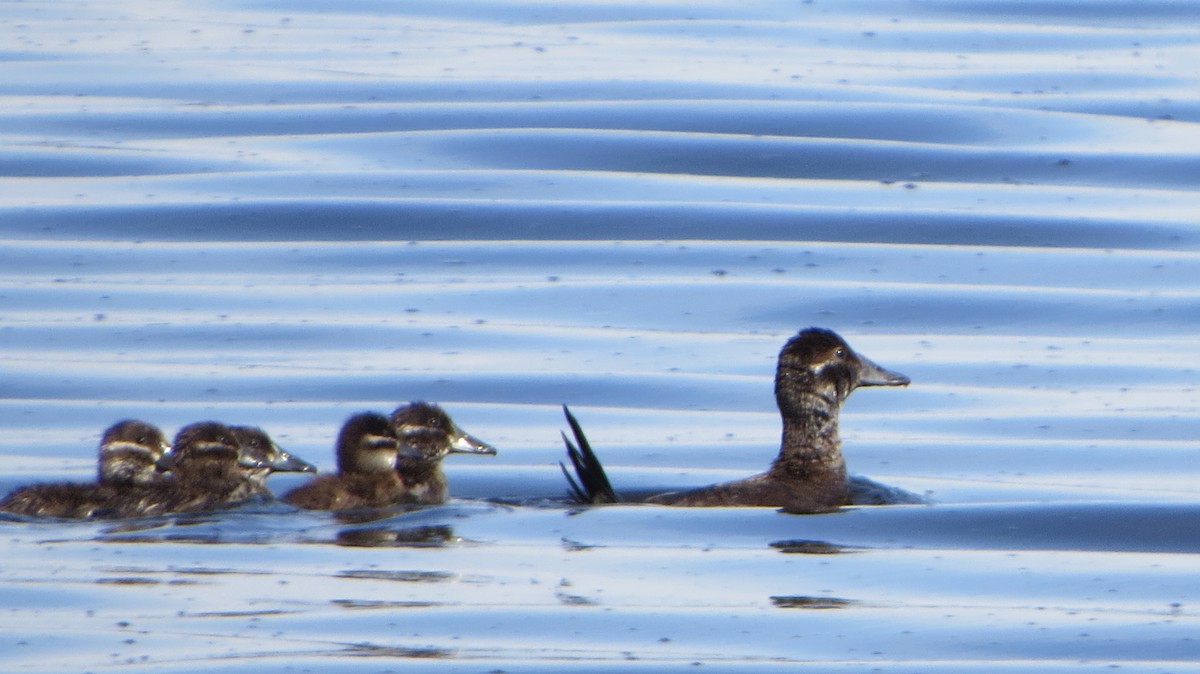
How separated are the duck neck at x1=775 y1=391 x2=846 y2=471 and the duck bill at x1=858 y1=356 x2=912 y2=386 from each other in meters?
0.23

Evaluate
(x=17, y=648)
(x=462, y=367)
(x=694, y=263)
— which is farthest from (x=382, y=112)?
(x=17, y=648)

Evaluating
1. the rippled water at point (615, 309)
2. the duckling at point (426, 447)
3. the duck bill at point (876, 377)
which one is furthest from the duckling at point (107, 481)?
the duck bill at point (876, 377)

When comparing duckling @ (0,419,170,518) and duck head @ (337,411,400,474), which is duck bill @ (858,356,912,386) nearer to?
duck head @ (337,411,400,474)

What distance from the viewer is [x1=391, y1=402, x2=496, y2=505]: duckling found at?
9.89 m

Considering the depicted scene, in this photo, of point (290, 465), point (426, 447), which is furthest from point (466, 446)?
point (290, 465)

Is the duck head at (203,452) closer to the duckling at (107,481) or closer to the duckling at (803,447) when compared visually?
the duckling at (107,481)

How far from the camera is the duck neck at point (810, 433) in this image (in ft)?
33.8

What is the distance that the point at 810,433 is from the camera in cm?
1036

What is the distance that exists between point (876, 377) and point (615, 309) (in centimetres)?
331

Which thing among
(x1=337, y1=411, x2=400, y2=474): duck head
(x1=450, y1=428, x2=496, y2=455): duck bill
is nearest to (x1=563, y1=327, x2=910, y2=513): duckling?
(x1=450, y1=428, x2=496, y2=455): duck bill

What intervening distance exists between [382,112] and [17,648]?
12540mm

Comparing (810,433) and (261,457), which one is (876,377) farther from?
(261,457)

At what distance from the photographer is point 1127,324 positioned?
13484 mm

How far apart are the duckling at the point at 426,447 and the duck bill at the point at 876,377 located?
168 centimetres
